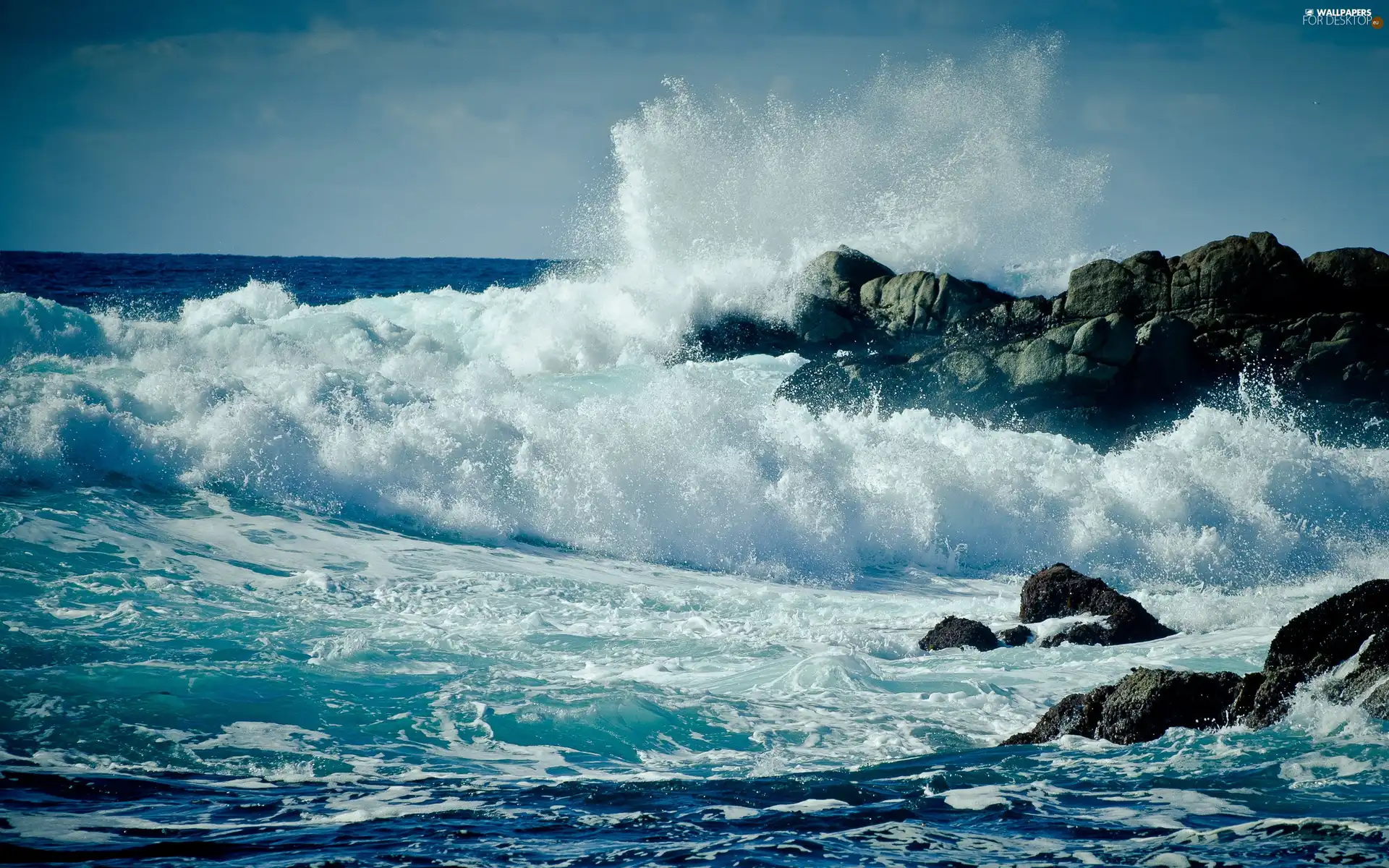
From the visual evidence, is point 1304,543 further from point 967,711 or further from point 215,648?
point 215,648

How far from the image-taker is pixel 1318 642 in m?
6.69

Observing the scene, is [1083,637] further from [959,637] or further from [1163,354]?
[1163,354]

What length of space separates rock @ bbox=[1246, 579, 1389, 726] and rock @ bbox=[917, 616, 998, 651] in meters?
2.66

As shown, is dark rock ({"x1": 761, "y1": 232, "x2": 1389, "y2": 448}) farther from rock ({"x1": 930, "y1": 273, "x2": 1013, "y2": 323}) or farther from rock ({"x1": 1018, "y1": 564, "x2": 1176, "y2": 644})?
rock ({"x1": 1018, "y1": 564, "x2": 1176, "y2": 644})

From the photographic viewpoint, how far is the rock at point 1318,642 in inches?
253

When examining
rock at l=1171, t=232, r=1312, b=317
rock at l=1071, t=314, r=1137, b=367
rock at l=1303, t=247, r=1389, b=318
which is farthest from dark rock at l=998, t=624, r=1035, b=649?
rock at l=1303, t=247, r=1389, b=318

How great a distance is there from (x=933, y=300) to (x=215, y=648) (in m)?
14.2

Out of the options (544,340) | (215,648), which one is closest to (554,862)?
(215,648)

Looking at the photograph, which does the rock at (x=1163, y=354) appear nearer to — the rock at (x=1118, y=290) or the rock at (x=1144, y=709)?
the rock at (x=1118, y=290)

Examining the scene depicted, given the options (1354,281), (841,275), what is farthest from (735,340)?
(1354,281)

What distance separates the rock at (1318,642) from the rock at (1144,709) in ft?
0.63

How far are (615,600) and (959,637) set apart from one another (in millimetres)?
3339

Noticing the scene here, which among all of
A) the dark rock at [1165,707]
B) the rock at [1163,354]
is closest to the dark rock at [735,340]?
the rock at [1163,354]

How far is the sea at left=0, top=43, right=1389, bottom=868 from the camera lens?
5.18m
